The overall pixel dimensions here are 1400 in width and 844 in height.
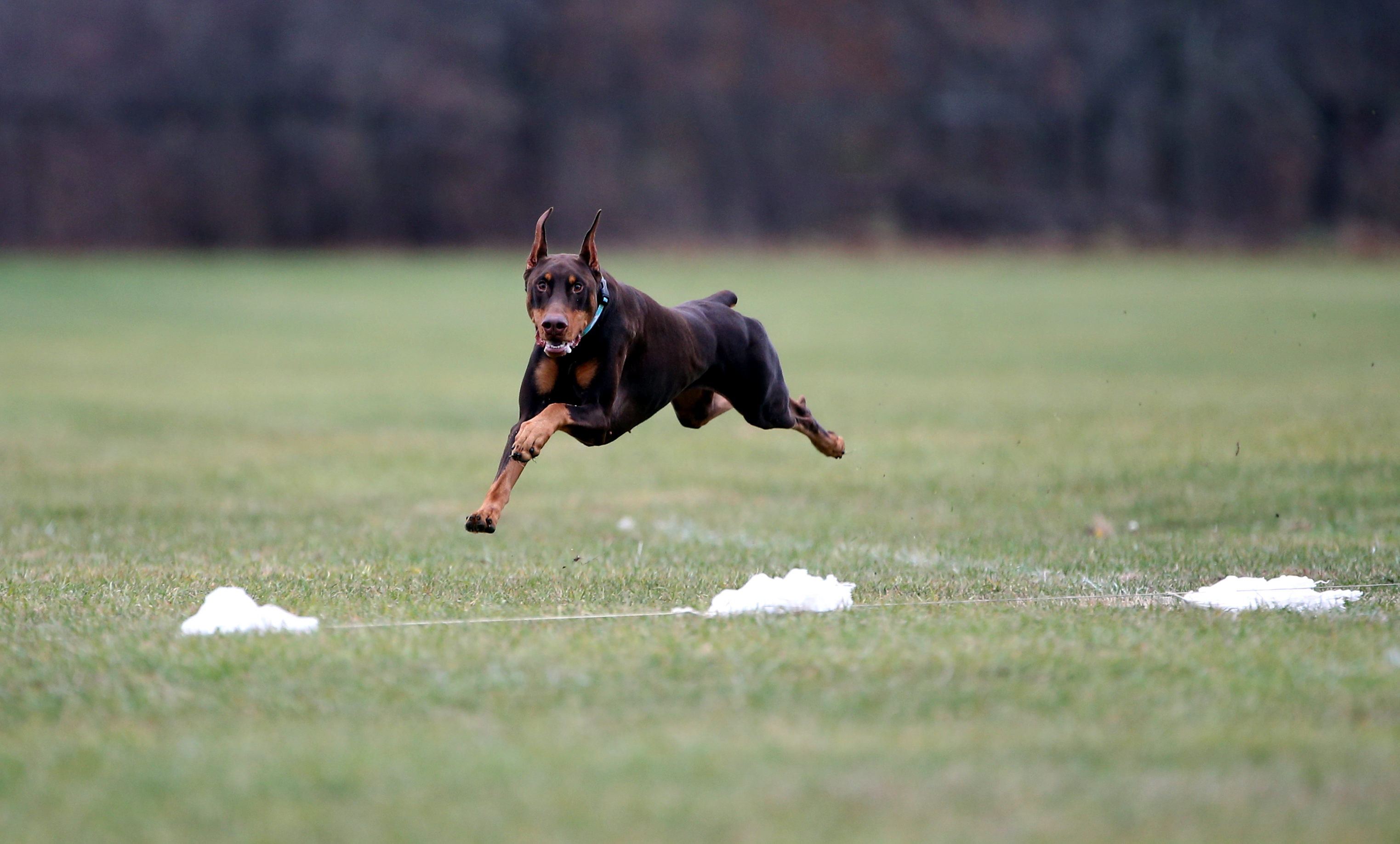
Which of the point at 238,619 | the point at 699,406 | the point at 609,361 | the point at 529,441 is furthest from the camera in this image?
the point at 699,406

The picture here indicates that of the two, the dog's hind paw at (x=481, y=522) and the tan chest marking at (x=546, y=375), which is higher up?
the tan chest marking at (x=546, y=375)

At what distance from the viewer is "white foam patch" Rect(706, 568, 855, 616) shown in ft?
Result: 20.9

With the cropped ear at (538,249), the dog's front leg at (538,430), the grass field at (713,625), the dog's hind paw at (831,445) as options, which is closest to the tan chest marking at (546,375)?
the dog's front leg at (538,430)

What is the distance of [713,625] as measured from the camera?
6070 millimetres

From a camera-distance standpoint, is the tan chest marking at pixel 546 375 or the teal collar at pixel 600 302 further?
the tan chest marking at pixel 546 375

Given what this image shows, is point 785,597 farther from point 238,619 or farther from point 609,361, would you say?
point 238,619

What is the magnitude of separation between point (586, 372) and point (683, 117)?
171ft

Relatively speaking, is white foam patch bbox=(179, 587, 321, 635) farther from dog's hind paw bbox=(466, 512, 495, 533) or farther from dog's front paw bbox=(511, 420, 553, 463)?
dog's front paw bbox=(511, 420, 553, 463)

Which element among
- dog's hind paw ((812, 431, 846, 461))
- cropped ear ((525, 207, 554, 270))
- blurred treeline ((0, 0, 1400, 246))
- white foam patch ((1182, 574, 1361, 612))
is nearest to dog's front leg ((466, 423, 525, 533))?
cropped ear ((525, 207, 554, 270))

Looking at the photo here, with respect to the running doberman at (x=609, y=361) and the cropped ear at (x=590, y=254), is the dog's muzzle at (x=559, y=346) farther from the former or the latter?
the cropped ear at (x=590, y=254)

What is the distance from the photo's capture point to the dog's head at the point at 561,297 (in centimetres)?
633

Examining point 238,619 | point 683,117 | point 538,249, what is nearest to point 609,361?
point 538,249

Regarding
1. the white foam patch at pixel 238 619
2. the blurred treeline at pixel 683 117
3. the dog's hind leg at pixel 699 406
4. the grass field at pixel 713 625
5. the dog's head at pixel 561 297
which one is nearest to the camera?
the grass field at pixel 713 625

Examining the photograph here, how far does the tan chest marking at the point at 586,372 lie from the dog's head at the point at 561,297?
0.21 metres
